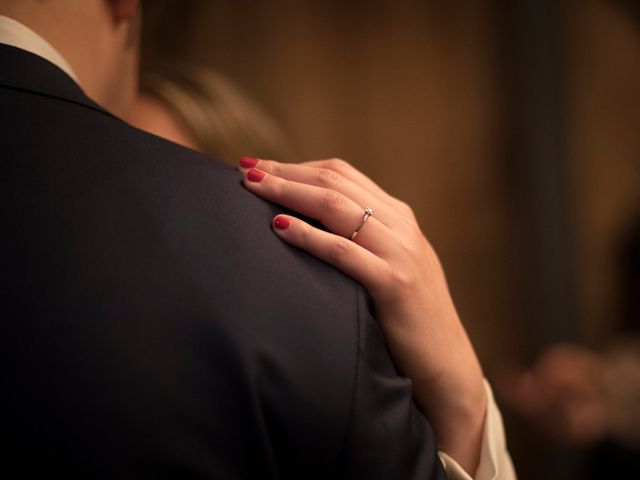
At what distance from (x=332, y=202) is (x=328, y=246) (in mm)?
60

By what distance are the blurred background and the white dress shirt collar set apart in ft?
5.38

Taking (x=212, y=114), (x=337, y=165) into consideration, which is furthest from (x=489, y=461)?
(x=212, y=114)

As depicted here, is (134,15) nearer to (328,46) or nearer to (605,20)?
(328,46)

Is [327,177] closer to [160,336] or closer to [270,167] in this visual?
[270,167]

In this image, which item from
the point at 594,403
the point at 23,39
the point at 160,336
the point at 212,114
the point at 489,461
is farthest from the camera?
the point at 594,403

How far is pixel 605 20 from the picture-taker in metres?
2.34

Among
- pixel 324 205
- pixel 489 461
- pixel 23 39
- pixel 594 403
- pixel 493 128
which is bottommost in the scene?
pixel 594 403

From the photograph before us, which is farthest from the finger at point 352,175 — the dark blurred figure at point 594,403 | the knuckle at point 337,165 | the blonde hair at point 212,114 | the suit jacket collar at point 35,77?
the dark blurred figure at point 594,403

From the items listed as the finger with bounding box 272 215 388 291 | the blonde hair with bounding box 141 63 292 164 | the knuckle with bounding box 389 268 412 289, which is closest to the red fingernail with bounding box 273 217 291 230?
the finger with bounding box 272 215 388 291

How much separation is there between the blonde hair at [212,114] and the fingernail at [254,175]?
71 centimetres

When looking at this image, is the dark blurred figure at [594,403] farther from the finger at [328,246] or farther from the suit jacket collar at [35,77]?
the suit jacket collar at [35,77]

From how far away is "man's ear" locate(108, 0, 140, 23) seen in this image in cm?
62

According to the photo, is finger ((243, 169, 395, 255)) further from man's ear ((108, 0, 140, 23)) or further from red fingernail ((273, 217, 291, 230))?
man's ear ((108, 0, 140, 23))

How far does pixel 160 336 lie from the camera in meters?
0.45
